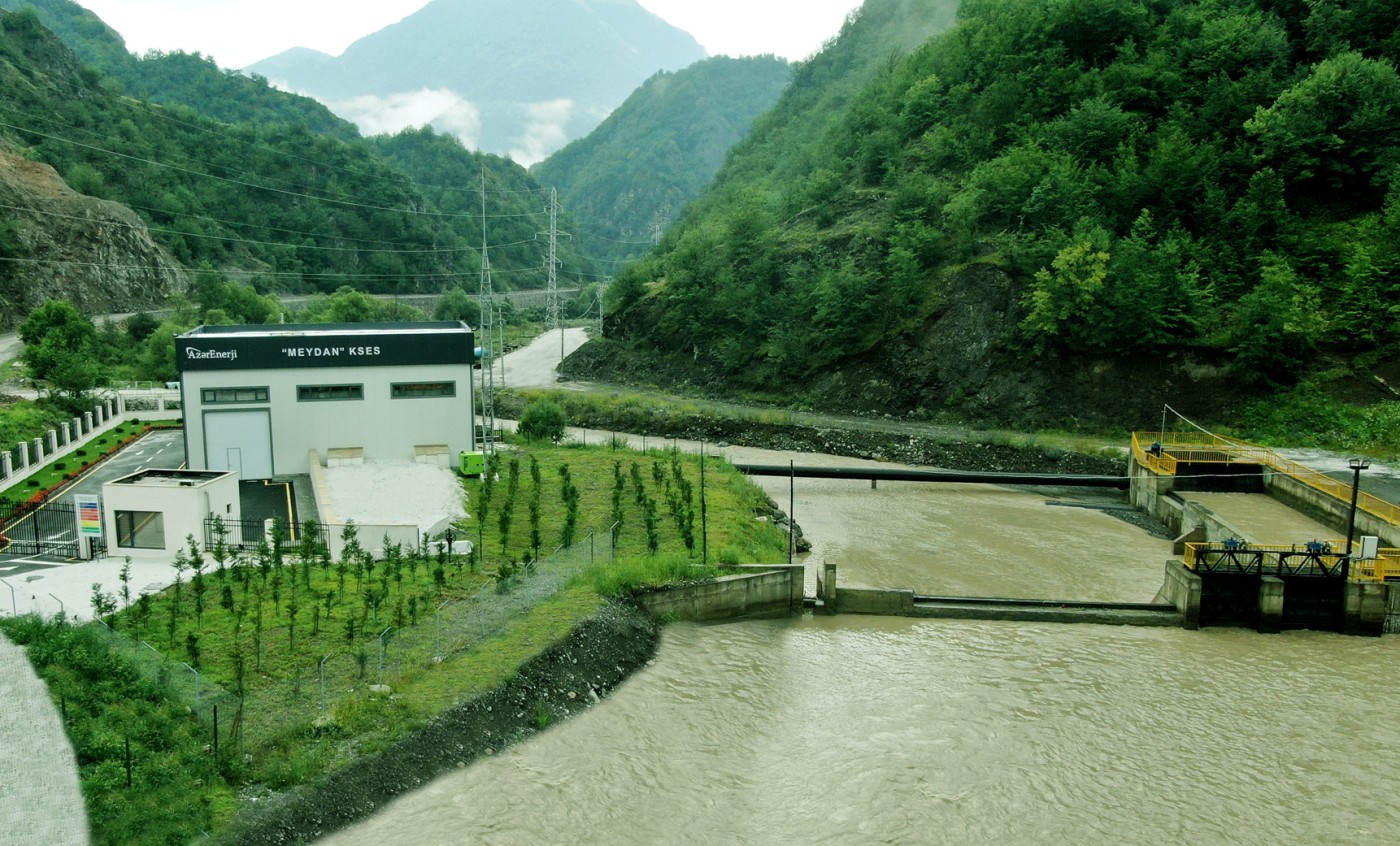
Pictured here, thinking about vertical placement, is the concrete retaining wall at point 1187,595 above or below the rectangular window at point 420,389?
below

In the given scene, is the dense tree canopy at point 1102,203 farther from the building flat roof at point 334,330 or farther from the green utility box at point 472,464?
the green utility box at point 472,464

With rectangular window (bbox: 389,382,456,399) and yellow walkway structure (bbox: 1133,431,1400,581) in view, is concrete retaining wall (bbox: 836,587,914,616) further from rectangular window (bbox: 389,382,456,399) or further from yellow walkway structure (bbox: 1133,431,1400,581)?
rectangular window (bbox: 389,382,456,399)

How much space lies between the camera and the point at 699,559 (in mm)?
25297

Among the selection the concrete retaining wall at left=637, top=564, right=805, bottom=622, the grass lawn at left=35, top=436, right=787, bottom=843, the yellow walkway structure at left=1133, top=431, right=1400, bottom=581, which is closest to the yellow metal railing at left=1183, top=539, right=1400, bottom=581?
the yellow walkway structure at left=1133, top=431, right=1400, bottom=581

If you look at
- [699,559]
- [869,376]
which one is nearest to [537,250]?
[869,376]

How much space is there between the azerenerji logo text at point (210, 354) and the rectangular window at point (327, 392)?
2.36 metres

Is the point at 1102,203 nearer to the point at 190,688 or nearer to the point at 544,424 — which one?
the point at 544,424

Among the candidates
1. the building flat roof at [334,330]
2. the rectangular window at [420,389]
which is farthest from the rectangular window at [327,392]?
the building flat roof at [334,330]

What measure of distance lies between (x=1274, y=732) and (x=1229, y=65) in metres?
48.0

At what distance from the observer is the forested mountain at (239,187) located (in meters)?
88.2

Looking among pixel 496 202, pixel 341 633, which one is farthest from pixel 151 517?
pixel 496 202

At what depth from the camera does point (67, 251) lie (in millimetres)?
71562

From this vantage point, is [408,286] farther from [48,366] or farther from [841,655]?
[841,655]

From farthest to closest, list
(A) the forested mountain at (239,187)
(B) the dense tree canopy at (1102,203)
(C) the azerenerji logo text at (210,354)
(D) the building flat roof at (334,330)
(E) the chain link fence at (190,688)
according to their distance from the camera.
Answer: (A) the forested mountain at (239,187), (B) the dense tree canopy at (1102,203), (D) the building flat roof at (334,330), (C) the azerenerji logo text at (210,354), (E) the chain link fence at (190,688)
